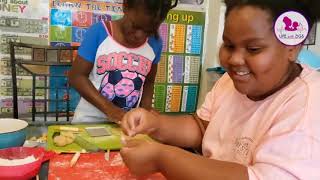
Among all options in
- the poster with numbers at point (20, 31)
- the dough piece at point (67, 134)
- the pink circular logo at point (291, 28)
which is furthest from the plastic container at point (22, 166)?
the poster with numbers at point (20, 31)

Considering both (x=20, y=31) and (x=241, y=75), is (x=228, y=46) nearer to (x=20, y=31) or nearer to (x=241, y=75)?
(x=241, y=75)

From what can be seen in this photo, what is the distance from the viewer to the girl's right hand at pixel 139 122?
97 cm

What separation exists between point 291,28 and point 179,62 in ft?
6.31

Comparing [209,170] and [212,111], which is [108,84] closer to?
[212,111]

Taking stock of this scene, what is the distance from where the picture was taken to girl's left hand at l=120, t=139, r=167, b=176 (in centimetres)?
77

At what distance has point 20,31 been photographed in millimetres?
2258

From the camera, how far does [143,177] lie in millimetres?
883

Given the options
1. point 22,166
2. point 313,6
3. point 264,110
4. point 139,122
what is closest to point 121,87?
point 139,122

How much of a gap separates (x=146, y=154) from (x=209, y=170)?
164 millimetres

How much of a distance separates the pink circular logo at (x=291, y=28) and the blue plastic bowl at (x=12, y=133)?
0.77m

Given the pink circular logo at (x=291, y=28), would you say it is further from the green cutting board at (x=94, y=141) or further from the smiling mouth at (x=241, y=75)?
the green cutting board at (x=94, y=141)

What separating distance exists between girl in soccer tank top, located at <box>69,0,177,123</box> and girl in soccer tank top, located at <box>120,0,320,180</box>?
0.68m

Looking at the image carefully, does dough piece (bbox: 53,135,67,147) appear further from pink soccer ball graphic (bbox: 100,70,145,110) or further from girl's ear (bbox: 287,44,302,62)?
girl's ear (bbox: 287,44,302,62)

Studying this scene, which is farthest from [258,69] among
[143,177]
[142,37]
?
[142,37]
